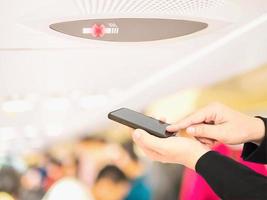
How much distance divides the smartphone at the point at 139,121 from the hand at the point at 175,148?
0.07 ft

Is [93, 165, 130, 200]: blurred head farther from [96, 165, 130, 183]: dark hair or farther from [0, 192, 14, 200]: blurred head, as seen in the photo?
[0, 192, 14, 200]: blurred head

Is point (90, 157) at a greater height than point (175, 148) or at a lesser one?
lesser

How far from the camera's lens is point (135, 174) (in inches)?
40.1

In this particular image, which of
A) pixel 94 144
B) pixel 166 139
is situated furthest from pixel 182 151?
pixel 94 144

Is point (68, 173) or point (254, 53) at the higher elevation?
point (254, 53)

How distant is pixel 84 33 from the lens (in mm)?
Result: 918

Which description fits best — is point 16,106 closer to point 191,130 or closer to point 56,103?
point 56,103

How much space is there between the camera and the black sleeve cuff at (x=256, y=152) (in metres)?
0.91

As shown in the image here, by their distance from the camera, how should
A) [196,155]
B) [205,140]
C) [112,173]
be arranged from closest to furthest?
1. [196,155]
2. [205,140]
3. [112,173]

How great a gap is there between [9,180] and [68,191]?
0.42 ft

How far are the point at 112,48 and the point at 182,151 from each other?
0.27m

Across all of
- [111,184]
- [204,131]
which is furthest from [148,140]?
[111,184]

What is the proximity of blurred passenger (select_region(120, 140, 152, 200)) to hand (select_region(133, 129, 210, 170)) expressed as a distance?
0.52 ft

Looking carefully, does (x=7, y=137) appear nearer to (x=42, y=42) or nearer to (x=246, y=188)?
(x=42, y=42)
